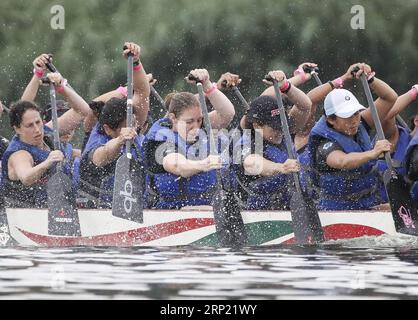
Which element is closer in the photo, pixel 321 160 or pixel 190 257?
pixel 190 257

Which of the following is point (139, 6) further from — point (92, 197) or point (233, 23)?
point (92, 197)

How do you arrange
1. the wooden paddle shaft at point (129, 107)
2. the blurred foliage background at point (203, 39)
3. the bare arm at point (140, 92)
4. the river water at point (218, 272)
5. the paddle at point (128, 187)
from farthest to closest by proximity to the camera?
the blurred foliage background at point (203, 39)
the bare arm at point (140, 92)
the wooden paddle shaft at point (129, 107)
the paddle at point (128, 187)
the river water at point (218, 272)

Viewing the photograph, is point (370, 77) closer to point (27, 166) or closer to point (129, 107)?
point (129, 107)

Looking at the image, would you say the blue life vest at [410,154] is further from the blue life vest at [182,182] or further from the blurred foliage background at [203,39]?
the blurred foliage background at [203,39]

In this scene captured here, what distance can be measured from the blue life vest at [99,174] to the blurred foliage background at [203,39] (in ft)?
21.9

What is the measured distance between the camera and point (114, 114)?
38.6ft

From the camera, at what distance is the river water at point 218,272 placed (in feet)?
26.7

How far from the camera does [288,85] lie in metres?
11.9

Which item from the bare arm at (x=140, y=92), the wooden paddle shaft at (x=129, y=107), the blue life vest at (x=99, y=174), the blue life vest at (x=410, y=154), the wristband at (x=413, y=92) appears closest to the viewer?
the blue life vest at (x=410, y=154)

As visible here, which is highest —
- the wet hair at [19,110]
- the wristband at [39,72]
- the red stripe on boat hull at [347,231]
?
the wristband at [39,72]

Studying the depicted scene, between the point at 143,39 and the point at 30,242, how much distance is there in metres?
7.67

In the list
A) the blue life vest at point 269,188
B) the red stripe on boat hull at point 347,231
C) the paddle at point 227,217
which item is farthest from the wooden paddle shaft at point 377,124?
the paddle at point 227,217

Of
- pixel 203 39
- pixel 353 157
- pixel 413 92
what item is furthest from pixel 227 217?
pixel 203 39
